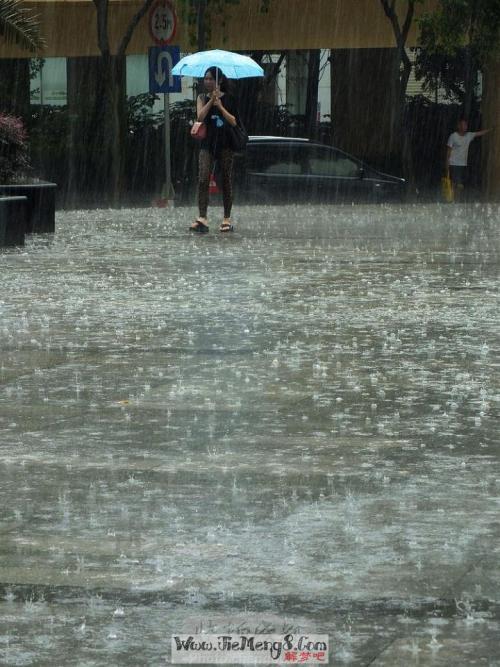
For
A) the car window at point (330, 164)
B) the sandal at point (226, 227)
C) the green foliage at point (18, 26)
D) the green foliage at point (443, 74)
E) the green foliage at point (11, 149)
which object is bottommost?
the sandal at point (226, 227)

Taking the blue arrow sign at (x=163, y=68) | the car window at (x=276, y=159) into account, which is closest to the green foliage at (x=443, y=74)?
the car window at (x=276, y=159)

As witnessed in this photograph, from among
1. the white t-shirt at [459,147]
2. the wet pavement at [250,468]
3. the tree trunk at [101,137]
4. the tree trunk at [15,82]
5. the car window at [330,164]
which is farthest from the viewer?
the tree trunk at [15,82]

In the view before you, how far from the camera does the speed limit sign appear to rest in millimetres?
27219

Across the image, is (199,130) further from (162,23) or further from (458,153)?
(458,153)

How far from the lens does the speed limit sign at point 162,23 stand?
27.2 m

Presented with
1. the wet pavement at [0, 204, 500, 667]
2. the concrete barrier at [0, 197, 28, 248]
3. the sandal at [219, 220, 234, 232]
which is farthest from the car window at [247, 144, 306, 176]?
the wet pavement at [0, 204, 500, 667]

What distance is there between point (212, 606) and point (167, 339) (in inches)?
227

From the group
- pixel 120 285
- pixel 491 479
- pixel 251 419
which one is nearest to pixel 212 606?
pixel 491 479

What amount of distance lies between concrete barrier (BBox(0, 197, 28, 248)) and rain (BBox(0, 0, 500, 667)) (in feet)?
5.16


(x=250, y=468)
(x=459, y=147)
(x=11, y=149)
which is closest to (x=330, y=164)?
(x=459, y=147)

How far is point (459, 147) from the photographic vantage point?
30.0 metres

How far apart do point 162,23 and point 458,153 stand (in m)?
6.01

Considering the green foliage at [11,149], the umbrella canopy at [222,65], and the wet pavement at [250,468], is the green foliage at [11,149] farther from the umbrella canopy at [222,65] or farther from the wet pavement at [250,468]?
the wet pavement at [250,468]

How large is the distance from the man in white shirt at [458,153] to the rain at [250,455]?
1346cm
